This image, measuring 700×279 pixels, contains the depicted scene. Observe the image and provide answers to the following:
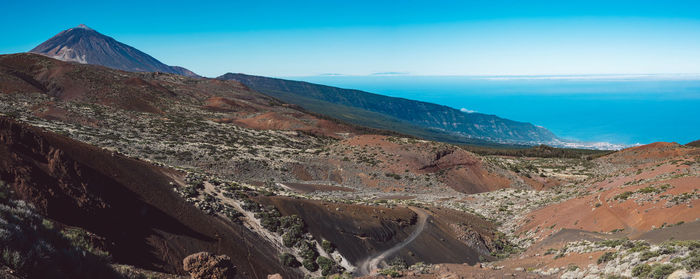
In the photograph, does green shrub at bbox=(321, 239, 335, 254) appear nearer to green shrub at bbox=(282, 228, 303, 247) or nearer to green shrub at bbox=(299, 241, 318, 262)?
green shrub at bbox=(299, 241, 318, 262)

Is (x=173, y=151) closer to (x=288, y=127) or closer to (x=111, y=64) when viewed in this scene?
(x=288, y=127)

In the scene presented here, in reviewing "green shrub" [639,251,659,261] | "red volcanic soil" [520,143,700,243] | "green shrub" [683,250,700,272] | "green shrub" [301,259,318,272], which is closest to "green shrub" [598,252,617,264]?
"green shrub" [639,251,659,261]

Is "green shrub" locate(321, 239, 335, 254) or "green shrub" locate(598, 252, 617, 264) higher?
"green shrub" locate(598, 252, 617, 264)

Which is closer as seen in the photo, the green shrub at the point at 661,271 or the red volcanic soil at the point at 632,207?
the green shrub at the point at 661,271

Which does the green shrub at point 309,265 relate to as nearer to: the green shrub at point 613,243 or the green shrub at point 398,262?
the green shrub at point 398,262

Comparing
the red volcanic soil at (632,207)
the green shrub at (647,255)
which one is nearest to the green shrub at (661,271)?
the green shrub at (647,255)

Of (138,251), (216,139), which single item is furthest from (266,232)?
(216,139)
